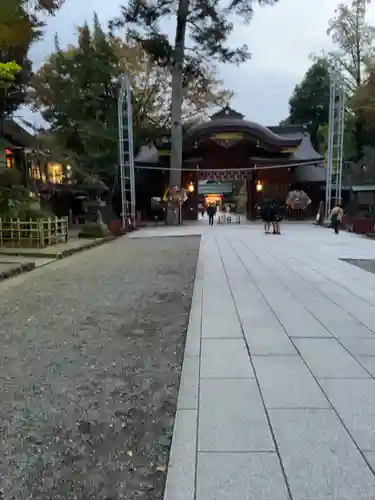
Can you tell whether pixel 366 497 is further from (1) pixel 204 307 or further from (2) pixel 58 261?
(2) pixel 58 261

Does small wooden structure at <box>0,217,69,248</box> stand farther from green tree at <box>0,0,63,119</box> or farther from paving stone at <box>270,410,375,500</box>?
paving stone at <box>270,410,375,500</box>

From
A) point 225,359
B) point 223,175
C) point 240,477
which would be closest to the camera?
point 240,477

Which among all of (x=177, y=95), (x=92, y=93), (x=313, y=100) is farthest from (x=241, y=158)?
(x=313, y=100)

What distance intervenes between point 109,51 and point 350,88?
51.2 ft

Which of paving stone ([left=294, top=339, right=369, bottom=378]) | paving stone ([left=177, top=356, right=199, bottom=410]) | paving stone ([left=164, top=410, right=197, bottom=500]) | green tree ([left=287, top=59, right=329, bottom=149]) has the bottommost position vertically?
paving stone ([left=177, top=356, right=199, bottom=410])

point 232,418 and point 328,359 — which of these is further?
point 328,359

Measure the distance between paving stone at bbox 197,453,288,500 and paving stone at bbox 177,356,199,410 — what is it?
0.55 meters

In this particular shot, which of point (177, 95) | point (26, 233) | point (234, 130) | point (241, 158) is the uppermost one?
point (177, 95)

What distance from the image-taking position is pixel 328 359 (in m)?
3.34

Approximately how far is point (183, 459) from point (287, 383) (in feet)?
3.58

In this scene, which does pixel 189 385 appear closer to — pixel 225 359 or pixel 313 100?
pixel 225 359

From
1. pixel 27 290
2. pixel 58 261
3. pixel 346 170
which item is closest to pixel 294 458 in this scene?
pixel 27 290

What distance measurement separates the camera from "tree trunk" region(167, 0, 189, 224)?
871 inches

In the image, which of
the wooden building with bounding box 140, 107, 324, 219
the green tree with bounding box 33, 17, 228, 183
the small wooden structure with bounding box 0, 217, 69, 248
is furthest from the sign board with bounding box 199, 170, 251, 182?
the small wooden structure with bounding box 0, 217, 69, 248
